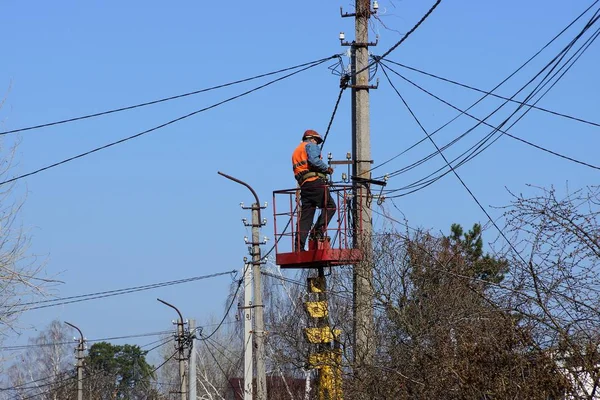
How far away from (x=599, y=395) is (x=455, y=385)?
7.33 ft

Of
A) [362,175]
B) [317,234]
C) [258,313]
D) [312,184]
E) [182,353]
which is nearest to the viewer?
[362,175]

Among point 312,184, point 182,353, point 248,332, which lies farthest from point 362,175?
point 182,353

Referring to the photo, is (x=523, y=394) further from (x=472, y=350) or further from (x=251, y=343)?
(x=251, y=343)

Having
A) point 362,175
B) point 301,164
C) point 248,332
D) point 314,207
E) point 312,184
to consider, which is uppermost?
point 301,164

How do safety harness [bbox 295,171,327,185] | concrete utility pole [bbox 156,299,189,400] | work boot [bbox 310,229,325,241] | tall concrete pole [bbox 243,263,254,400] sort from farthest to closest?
Answer: concrete utility pole [bbox 156,299,189,400] → tall concrete pole [bbox 243,263,254,400] → work boot [bbox 310,229,325,241] → safety harness [bbox 295,171,327,185]

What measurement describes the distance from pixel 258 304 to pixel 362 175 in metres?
11.0

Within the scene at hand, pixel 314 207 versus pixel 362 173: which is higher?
pixel 362 173

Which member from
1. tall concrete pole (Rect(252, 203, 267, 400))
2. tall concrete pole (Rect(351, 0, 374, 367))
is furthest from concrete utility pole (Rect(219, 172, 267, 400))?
tall concrete pole (Rect(351, 0, 374, 367))

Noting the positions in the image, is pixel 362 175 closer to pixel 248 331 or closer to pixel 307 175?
pixel 307 175

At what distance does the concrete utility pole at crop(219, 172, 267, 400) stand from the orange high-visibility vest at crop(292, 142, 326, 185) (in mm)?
8744

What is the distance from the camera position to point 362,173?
16.8 meters

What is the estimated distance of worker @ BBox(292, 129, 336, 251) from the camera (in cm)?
1786

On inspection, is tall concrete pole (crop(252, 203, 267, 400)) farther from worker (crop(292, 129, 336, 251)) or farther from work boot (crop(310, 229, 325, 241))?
worker (crop(292, 129, 336, 251))

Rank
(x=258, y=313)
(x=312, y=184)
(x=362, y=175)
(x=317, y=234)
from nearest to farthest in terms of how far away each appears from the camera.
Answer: (x=362, y=175) < (x=312, y=184) < (x=317, y=234) < (x=258, y=313)
